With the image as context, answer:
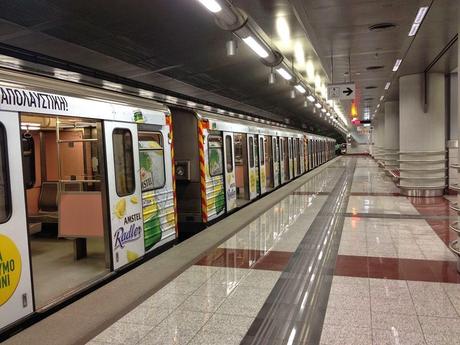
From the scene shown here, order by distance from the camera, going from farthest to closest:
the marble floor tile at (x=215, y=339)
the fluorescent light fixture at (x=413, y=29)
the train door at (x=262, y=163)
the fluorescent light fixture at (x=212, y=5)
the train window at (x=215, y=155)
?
the train door at (x=262, y=163) → the train window at (x=215, y=155) → the fluorescent light fixture at (x=413, y=29) → the fluorescent light fixture at (x=212, y=5) → the marble floor tile at (x=215, y=339)

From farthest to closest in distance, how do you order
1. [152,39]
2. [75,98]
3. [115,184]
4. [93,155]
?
[152,39], [93,155], [115,184], [75,98]

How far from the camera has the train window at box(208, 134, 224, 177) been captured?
7942 millimetres

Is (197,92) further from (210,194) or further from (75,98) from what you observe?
(75,98)

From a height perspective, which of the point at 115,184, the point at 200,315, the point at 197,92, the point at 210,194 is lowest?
the point at 200,315

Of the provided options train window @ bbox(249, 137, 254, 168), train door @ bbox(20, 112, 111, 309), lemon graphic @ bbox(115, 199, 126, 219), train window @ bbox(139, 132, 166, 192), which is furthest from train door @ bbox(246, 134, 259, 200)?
lemon graphic @ bbox(115, 199, 126, 219)

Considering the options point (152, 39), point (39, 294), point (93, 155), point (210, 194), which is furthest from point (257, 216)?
point (39, 294)

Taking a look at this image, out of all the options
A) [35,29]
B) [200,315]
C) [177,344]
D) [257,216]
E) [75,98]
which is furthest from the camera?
[257,216]

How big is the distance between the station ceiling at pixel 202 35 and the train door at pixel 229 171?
200cm

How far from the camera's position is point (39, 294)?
4.31m

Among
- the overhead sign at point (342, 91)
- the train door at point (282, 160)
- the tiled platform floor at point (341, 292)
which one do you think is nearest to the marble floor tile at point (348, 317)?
the tiled platform floor at point (341, 292)

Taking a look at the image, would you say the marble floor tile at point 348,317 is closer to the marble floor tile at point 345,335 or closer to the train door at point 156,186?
the marble floor tile at point 345,335

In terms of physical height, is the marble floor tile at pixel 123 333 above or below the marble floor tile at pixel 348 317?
above

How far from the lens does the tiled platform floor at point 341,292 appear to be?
3.21 metres

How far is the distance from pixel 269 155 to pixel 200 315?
10.3 m
